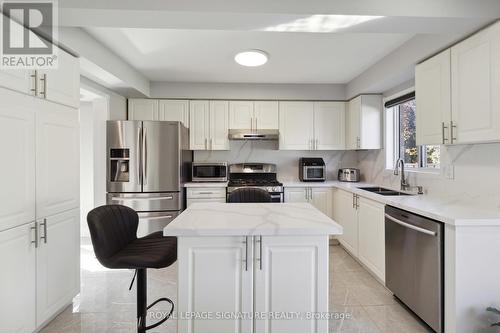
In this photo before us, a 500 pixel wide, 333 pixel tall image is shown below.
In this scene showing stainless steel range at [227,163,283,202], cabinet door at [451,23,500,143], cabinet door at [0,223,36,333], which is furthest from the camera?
stainless steel range at [227,163,283,202]

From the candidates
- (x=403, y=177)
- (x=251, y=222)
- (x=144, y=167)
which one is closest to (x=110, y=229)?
(x=251, y=222)

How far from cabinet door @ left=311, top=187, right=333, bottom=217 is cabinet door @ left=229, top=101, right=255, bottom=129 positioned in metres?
1.42

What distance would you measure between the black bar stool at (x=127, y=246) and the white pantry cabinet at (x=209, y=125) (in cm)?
225

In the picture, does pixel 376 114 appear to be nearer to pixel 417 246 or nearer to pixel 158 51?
pixel 417 246

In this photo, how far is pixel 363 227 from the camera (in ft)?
9.91

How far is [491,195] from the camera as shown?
2035mm

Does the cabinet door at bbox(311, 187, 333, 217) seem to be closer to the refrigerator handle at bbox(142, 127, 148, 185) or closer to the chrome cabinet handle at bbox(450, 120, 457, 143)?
the chrome cabinet handle at bbox(450, 120, 457, 143)

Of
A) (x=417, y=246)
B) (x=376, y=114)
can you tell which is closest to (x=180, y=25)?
(x=417, y=246)

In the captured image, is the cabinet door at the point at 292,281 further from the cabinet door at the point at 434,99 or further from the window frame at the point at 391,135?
the window frame at the point at 391,135

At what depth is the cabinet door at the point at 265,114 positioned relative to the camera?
4.10 metres

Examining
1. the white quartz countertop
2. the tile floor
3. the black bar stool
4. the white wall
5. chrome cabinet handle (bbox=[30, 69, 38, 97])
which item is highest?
the white wall

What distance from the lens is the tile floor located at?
2.05m

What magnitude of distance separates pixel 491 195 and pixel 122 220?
2.73 meters

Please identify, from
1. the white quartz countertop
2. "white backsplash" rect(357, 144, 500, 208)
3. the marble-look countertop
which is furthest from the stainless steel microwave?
"white backsplash" rect(357, 144, 500, 208)
